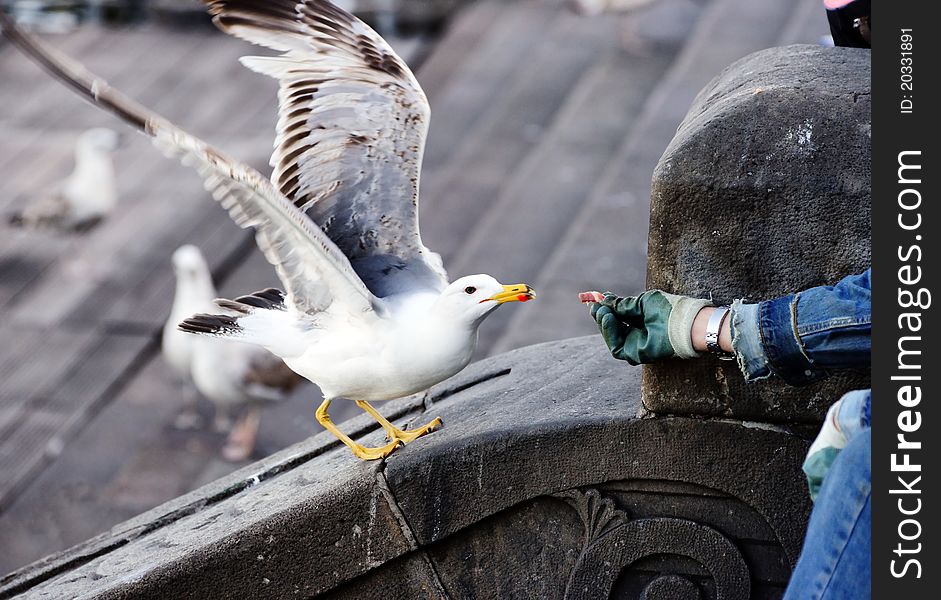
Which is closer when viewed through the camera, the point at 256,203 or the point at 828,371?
the point at 828,371

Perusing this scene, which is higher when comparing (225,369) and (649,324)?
(649,324)

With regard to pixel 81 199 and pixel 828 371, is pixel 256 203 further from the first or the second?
pixel 81 199

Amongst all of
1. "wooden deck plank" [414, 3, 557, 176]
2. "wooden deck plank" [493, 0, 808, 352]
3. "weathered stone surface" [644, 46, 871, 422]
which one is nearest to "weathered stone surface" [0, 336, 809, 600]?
"weathered stone surface" [644, 46, 871, 422]

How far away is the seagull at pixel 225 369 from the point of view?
6.25 m

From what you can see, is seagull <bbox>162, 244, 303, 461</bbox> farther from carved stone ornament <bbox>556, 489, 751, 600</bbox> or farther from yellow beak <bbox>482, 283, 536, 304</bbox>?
carved stone ornament <bbox>556, 489, 751, 600</bbox>

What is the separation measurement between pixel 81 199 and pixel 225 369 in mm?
2644

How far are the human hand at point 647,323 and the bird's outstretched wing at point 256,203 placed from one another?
69 cm

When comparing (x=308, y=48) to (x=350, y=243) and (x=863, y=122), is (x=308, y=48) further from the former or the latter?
(x=863, y=122)

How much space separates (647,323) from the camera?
8.87 feet

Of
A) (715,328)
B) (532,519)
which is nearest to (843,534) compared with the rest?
(715,328)

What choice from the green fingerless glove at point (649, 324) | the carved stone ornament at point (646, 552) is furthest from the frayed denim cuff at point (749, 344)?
the carved stone ornament at point (646, 552)

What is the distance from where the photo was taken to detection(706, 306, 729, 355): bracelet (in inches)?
103

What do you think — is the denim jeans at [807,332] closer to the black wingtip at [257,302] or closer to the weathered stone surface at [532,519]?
the weathered stone surface at [532,519]
